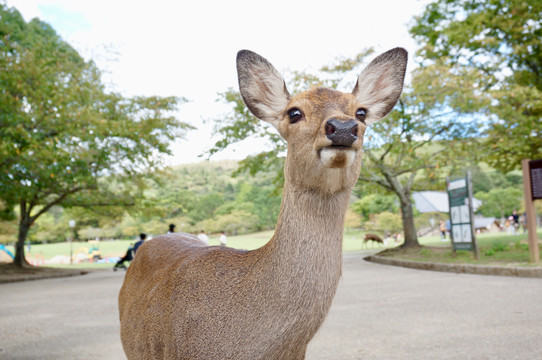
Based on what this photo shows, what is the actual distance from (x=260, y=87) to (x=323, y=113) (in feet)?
1.44

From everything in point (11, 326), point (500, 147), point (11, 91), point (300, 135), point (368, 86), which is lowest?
point (11, 326)

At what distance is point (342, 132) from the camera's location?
170 cm

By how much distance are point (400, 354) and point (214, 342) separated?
9.22 feet

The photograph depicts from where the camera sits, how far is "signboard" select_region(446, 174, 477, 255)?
12.4 meters

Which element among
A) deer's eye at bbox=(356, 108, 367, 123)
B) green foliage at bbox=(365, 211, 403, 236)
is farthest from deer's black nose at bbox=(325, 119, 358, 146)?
green foliage at bbox=(365, 211, 403, 236)

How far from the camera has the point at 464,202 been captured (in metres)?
12.7

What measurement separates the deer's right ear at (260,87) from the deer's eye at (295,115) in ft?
0.52

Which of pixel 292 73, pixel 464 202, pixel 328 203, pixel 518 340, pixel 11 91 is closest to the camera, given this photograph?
pixel 328 203

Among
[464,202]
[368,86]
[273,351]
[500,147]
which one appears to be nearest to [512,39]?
[500,147]

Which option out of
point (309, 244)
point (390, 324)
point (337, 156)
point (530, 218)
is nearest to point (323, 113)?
point (337, 156)

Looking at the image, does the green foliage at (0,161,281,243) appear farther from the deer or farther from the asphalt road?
the deer

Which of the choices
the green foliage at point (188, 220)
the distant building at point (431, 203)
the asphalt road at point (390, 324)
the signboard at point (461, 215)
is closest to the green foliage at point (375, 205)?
the distant building at point (431, 203)

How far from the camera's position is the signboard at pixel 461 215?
12.4 meters

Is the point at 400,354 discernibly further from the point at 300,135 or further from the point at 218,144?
the point at 218,144
